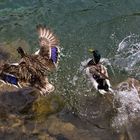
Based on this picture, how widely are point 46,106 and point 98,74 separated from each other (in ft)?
5.38

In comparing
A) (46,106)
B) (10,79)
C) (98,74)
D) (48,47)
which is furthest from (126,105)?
(10,79)

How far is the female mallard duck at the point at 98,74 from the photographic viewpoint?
11719 millimetres

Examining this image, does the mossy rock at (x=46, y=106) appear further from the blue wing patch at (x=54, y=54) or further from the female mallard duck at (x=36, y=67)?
the blue wing patch at (x=54, y=54)

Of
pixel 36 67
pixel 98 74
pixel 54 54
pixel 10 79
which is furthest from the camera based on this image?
pixel 98 74

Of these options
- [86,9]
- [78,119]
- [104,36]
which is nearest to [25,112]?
[78,119]

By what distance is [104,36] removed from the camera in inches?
559

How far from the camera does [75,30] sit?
14602 mm

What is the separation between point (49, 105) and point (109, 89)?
1.63 metres

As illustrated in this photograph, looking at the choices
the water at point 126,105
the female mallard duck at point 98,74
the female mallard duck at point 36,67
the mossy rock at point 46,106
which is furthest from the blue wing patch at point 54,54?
the water at point 126,105

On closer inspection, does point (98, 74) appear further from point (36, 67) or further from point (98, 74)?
point (36, 67)

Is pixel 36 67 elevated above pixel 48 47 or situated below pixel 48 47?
below

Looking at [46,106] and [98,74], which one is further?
[98,74]

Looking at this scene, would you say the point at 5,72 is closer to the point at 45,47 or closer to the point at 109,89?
the point at 45,47

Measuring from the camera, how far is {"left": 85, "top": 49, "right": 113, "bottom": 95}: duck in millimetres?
11719
